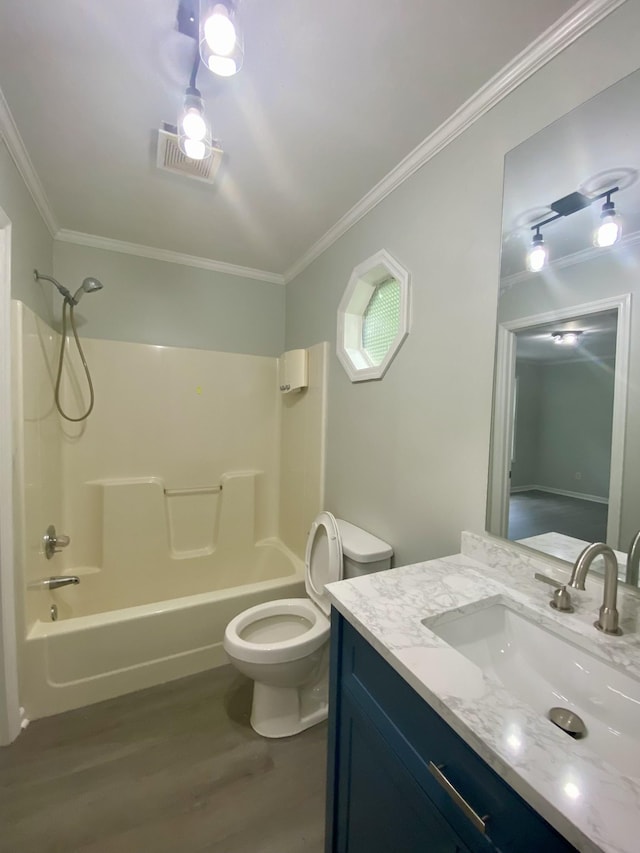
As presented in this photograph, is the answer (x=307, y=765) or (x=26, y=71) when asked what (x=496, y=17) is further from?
(x=307, y=765)

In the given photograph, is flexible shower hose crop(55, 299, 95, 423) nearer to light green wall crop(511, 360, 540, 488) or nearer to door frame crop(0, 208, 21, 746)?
door frame crop(0, 208, 21, 746)

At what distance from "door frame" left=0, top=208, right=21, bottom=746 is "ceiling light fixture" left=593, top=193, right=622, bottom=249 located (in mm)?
2019

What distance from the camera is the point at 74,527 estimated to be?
2.25 m

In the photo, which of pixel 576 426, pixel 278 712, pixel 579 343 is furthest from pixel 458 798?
pixel 278 712

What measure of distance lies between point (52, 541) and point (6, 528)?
57 cm

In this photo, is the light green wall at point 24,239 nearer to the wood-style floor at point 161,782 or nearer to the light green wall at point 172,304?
the light green wall at point 172,304

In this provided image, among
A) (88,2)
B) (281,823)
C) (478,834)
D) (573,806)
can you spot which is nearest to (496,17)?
(88,2)

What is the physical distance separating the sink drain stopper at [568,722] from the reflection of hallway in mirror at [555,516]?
422 mm

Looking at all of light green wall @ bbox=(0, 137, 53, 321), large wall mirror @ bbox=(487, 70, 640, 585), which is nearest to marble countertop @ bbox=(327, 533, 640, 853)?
large wall mirror @ bbox=(487, 70, 640, 585)

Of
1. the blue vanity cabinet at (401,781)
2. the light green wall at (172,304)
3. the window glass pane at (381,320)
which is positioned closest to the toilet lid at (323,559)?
the blue vanity cabinet at (401,781)

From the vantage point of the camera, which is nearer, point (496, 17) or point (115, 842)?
point (496, 17)

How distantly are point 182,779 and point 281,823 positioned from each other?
1.36 ft

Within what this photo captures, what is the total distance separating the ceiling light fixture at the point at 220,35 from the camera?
2.80ft

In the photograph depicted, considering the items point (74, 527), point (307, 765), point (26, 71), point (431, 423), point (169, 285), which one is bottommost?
point (307, 765)
